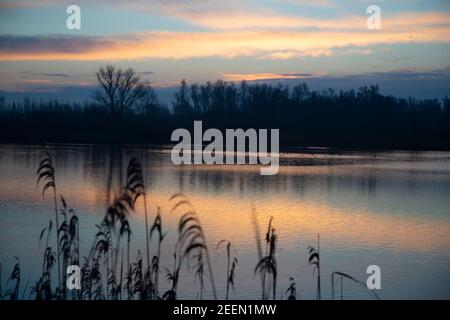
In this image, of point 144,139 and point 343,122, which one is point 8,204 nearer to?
point 144,139

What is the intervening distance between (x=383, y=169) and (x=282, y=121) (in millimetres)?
32349

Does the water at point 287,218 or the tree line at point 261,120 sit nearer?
the water at point 287,218

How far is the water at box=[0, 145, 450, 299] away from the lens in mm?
8070

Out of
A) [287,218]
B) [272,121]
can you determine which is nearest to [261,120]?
[272,121]

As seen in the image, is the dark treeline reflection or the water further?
the dark treeline reflection

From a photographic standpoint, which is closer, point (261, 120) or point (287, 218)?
point (287, 218)

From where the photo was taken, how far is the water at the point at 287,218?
26.5 feet

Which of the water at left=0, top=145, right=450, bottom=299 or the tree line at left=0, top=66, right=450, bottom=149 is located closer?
the water at left=0, top=145, right=450, bottom=299

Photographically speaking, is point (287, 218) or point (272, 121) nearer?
point (287, 218)

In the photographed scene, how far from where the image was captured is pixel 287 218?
12.5 m

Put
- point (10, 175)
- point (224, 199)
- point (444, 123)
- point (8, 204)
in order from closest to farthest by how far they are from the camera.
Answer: point (8, 204)
point (224, 199)
point (10, 175)
point (444, 123)

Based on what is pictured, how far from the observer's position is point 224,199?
49.0ft

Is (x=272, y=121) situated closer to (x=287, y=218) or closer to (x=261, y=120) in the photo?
(x=261, y=120)
